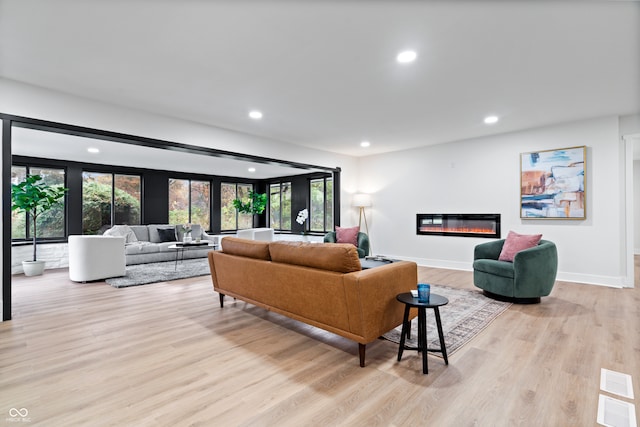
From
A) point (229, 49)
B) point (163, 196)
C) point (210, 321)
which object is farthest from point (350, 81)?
point (163, 196)

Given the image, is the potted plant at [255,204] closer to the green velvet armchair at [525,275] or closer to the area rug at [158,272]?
the area rug at [158,272]

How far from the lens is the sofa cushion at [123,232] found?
720 centimetres

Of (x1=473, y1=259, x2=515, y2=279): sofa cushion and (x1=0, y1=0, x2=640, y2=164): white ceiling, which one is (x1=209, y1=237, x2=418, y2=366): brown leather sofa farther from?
(x1=473, y1=259, x2=515, y2=279): sofa cushion

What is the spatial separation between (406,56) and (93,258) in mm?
5737

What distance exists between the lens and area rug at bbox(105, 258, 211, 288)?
527 centimetres

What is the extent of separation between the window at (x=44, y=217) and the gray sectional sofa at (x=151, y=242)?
45.8 inches

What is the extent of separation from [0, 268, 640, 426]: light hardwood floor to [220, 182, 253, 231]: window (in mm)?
7071

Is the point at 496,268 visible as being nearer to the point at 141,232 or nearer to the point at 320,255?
the point at 320,255

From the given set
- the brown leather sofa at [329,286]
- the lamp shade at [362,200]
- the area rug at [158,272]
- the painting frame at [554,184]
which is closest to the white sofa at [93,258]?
the area rug at [158,272]

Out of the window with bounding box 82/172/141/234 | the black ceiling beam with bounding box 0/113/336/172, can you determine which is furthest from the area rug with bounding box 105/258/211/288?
the black ceiling beam with bounding box 0/113/336/172

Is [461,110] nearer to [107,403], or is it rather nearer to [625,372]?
[625,372]

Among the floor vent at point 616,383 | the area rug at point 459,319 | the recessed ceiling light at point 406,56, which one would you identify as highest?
the recessed ceiling light at point 406,56

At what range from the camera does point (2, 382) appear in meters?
2.13

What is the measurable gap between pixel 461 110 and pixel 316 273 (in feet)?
11.0
